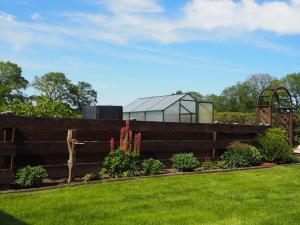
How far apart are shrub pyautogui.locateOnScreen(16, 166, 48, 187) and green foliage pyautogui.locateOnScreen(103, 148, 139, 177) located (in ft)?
6.08

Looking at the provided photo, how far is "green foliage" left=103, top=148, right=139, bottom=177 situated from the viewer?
10453 millimetres

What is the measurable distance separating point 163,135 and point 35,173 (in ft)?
15.4

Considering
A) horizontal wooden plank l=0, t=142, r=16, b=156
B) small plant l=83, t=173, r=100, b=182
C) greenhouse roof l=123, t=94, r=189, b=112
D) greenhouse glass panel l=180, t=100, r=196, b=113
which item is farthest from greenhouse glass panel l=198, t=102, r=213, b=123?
horizontal wooden plank l=0, t=142, r=16, b=156

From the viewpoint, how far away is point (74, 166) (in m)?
9.69

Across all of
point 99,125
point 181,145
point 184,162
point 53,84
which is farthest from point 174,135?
point 53,84

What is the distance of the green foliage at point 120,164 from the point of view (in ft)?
34.3

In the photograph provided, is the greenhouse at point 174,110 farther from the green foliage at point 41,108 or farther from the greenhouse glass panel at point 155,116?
the green foliage at point 41,108

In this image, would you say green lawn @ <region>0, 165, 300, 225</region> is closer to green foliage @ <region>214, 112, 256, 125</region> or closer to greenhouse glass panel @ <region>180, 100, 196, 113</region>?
greenhouse glass panel @ <region>180, 100, 196, 113</region>

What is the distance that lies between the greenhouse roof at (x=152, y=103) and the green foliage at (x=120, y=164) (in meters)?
10.1

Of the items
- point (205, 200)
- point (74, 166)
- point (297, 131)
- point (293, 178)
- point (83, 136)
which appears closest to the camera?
point (205, 200)

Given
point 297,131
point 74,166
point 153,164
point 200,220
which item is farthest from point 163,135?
point 297,131

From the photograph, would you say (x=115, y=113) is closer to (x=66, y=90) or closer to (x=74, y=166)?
(x=74, y=166)

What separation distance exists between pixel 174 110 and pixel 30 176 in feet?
42.2

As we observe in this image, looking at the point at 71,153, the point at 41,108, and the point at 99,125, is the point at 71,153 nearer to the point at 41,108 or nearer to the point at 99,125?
the point at 99,125
